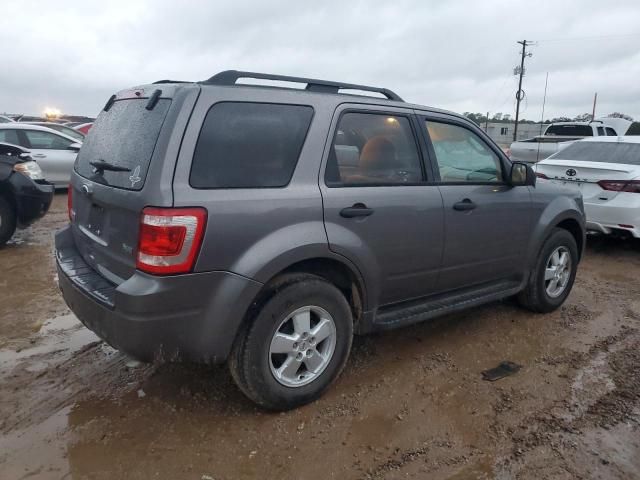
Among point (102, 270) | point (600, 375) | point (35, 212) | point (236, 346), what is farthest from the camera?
point (35, 212)

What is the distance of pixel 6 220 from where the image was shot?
6352 millimetres

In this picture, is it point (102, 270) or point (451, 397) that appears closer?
point (102, 270)

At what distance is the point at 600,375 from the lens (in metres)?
3.50

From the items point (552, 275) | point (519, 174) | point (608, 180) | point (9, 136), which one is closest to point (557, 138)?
point (608, 180)

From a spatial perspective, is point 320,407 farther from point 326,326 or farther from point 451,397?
point 451,397

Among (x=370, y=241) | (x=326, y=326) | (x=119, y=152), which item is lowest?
(x=326, y=326)

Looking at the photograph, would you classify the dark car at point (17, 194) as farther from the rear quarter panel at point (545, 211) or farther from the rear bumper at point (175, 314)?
the rear quarter panel at point (545, 211)

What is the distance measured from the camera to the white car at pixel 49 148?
32.1ft

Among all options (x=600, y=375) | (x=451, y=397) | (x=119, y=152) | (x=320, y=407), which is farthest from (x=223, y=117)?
(x=600, y=375)

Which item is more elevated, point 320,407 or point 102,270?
point 102,270

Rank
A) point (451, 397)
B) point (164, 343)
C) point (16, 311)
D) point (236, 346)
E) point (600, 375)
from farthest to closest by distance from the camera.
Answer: point (16, 311) → point (600, 375) → point (451, 397) → point (236, 346) → point (164, 343)

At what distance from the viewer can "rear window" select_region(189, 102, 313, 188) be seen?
8.43ft

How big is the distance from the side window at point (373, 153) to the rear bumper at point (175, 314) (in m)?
0.89

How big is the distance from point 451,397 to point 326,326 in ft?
3.03
